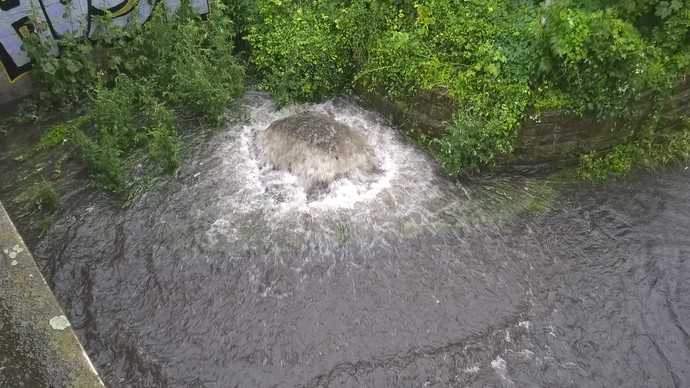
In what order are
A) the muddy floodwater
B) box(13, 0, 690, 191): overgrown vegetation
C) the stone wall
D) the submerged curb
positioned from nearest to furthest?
1. the submerged curb
2. the muddy floodwater
3. box(13, 0, 690, 191): overgrown vegetation
4. the stone wall

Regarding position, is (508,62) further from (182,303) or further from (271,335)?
(182,303)

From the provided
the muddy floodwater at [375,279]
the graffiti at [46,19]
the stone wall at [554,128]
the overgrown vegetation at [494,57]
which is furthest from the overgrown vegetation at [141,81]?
the stone wall at [554,128]

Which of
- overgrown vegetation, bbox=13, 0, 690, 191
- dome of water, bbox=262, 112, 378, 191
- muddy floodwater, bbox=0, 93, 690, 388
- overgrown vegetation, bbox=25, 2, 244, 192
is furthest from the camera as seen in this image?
overgrown vegetation, bbox=25, 2, 244, 192

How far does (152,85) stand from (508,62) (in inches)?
211

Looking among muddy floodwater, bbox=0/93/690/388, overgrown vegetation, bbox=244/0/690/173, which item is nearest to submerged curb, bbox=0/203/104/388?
muddy floodwater, bbox=0/93/690/388

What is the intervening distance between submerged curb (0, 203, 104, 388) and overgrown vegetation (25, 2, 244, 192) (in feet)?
9.33

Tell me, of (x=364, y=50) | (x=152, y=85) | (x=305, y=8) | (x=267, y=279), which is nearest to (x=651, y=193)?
(x=364, y=50)

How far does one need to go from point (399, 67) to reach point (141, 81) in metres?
4.12

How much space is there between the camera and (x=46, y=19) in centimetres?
805

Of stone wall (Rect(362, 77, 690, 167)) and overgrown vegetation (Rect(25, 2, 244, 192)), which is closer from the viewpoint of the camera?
stone wall (Rect(362, 77, 690, 167))

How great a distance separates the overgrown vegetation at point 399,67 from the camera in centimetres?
688

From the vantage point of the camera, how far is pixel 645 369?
18.2ft

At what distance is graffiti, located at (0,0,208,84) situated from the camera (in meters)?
7.74

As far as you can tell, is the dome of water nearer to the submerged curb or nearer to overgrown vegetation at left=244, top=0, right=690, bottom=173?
overgrown vegetation at left=244, top=0, right=690, bottom=173
